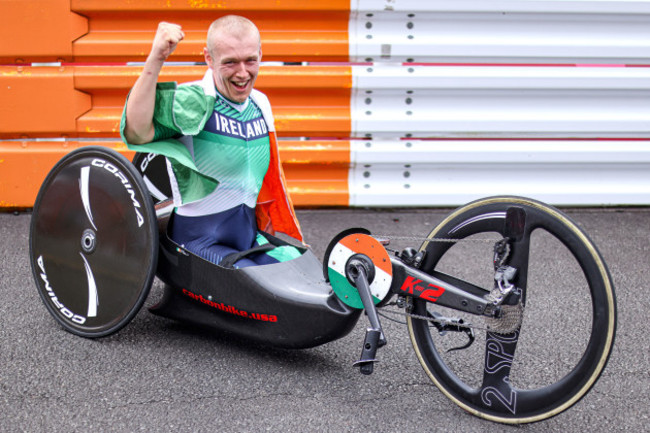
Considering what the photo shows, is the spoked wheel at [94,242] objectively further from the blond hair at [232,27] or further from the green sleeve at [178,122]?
the blond hair at [232,27]

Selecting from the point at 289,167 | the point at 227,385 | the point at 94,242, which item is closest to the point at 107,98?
the point at 289,167

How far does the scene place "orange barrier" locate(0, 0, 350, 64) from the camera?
441 cm

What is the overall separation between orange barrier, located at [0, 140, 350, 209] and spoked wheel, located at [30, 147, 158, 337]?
1.59 meters

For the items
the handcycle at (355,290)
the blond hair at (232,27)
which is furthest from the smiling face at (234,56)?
the handcycle at (355,290)

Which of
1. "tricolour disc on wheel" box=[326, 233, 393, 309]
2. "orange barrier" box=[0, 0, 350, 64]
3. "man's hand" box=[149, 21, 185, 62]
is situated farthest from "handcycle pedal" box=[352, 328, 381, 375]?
"orange barrier" box=[0, 0, 350, 64]

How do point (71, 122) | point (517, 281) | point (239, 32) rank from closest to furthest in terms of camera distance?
point (517, 281) < point (239, 32) < point (71, 122)

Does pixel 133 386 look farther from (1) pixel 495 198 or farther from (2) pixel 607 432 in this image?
(2) pixel 607 432

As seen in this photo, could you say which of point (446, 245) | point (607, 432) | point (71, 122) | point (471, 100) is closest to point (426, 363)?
point (446, 245)

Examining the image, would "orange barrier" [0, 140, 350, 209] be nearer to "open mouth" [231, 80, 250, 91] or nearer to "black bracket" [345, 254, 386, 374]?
"open mouth" [231, 80, 250, 91]

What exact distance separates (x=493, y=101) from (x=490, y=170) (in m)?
0.45

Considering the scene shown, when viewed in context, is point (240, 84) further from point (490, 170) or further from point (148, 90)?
point (490, 170)

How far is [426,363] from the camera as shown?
2473 millimetres

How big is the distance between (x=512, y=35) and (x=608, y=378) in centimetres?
264

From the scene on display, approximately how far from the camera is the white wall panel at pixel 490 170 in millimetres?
4699
